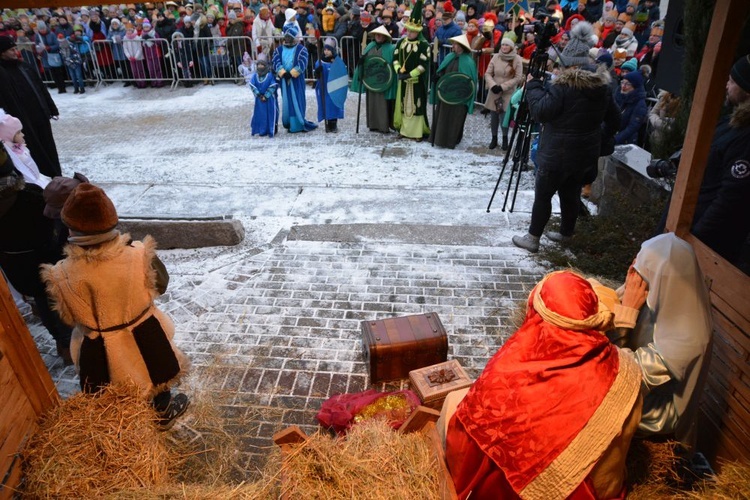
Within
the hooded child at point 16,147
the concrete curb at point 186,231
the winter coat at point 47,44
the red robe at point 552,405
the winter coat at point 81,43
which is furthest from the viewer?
the winter coat at point 81,43

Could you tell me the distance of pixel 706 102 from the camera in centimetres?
300

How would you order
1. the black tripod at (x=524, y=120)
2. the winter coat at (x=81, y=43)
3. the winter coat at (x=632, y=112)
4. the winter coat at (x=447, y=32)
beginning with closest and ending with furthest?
the black tripod at (x=524, y=120)
the winter coat at (x=632, y=112)
the winter coat at (x=447, y=32)
the winter coat at (x=81, y=43)

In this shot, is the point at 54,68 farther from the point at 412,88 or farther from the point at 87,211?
the point at 87,211

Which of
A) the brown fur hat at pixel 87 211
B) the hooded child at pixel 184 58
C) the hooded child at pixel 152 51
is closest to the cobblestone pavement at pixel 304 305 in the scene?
the brown fur hat at pixel 87 211

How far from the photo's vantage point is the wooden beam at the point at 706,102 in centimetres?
280

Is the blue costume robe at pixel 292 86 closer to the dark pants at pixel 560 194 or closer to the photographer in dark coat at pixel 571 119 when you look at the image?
the photographer in dark coat at pixel 571 119

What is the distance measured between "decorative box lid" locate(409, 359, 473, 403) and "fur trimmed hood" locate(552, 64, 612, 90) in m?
3.10

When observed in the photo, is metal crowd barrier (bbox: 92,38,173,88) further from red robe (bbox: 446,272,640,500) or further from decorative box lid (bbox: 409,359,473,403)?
red robe (bbox: 446,272,640,500)

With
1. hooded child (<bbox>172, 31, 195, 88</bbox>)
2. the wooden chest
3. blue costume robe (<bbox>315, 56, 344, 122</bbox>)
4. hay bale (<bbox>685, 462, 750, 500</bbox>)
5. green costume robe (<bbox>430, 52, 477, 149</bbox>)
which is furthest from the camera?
hooded child (<bbox>172, 31, 195, 88</bbox>)

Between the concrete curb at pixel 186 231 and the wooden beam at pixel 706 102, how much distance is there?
4.62 m

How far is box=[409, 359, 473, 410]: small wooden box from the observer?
3.46 meters

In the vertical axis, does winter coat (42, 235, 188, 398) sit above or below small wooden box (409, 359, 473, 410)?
above

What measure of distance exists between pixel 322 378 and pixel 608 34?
444 inches

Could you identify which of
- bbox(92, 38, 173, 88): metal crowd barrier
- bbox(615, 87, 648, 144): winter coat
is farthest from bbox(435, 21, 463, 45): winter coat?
bbox(92, 38, 173, 88): metal crowd barrier
